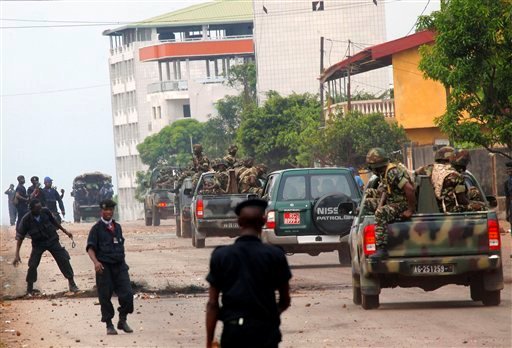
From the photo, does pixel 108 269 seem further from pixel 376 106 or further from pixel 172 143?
pixel 172 143

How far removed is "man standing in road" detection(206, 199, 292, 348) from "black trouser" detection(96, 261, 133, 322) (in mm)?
8009

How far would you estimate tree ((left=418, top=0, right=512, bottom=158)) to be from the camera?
27.6 meters

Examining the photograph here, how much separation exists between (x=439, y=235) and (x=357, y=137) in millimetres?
38331

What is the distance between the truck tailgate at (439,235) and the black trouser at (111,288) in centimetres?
299

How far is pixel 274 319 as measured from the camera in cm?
798

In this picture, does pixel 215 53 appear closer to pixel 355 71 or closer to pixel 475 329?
pixel 355 71

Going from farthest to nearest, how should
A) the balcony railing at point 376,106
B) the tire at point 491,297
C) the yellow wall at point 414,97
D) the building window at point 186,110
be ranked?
the building window at point 186,110, the balcony railing at point 376,106, the yellow wall at point 414,97, the tire at point 491,297

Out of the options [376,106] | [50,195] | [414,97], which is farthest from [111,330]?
[376,106]

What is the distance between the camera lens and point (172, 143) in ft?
420

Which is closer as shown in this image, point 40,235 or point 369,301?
point 369,301

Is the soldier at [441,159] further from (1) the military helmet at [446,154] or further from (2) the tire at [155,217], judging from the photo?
(2) the tire at [155,217]

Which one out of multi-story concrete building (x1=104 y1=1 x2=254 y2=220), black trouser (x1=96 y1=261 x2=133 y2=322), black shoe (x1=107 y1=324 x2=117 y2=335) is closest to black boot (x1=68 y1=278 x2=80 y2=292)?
black trouser (x1=96 y1=261 x2=133 y2=322)

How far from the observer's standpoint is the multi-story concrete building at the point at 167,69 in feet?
518

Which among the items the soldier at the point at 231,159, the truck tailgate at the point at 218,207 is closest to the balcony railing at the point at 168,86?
the soldier at the point at 231,159
